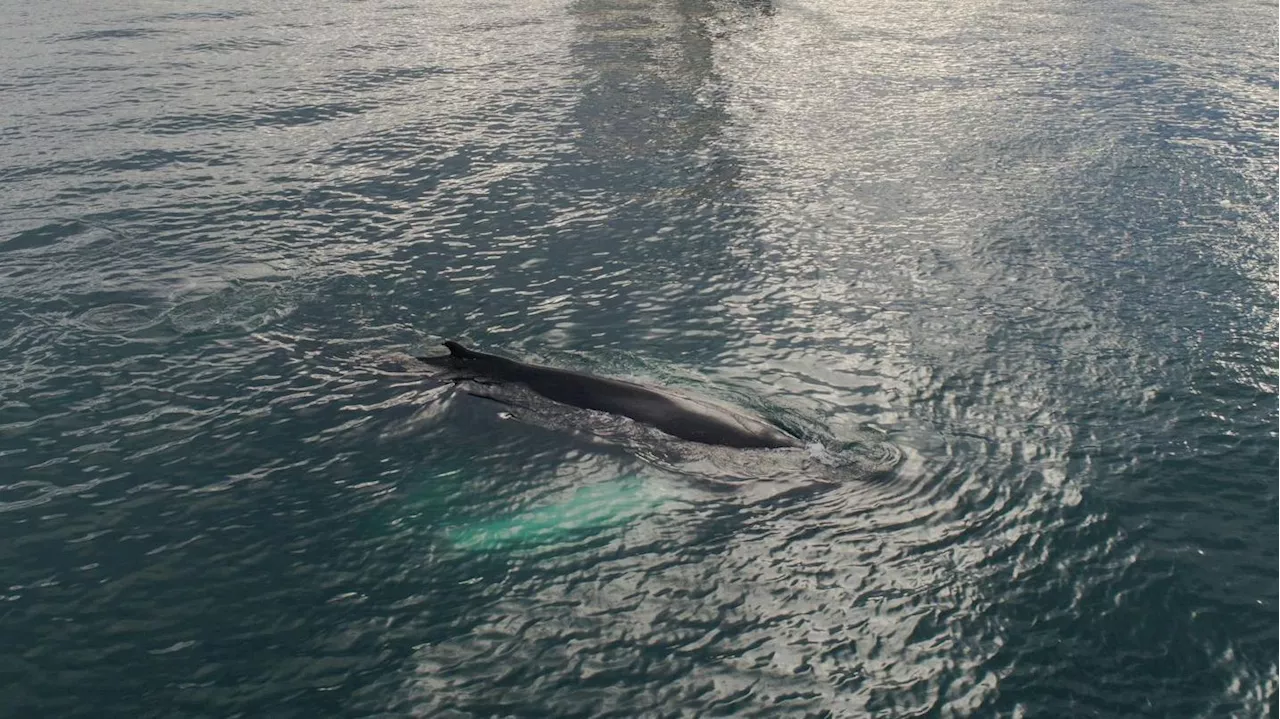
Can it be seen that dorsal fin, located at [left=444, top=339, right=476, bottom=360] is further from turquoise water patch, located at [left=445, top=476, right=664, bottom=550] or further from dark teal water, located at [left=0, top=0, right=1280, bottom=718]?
turquoise water patch, located at [left=445, top=476, right=664, bottom=550]

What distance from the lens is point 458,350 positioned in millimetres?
17750

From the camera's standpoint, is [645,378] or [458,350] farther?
[645,378]

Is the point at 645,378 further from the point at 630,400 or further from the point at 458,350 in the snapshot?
the point at 458,350

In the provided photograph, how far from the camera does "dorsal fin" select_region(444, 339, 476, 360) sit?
1758 cm

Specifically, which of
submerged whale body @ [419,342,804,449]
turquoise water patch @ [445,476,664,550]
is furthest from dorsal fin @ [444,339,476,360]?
turquoise water patch @ [445,476,664,550]

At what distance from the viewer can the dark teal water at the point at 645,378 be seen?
1212 centimetres

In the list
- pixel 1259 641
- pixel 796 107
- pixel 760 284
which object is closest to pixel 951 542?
pixel 1259 641

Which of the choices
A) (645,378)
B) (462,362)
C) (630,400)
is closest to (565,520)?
(630,400)

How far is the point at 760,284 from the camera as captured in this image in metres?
21.7

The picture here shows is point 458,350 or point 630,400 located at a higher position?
point 458,350

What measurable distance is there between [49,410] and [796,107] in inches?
923

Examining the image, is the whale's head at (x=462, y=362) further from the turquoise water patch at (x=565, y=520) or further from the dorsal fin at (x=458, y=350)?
the turquoise water patch at (x=565, y=520)

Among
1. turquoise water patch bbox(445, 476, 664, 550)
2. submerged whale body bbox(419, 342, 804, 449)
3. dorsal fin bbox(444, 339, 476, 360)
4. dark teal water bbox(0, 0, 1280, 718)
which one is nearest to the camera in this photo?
dark teal water bbox(0, 0, 1280, 718)

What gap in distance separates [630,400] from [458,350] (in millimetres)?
3221
